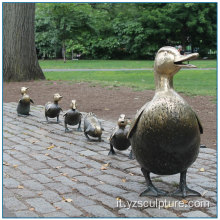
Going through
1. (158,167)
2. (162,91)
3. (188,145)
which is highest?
(162,91)

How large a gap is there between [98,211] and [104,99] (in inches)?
305

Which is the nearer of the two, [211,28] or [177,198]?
[177,198]

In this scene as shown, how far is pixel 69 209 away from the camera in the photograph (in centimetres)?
406

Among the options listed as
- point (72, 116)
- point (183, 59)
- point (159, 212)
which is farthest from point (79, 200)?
point (72, 116)

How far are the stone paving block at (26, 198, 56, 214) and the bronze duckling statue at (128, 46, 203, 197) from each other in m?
1.10

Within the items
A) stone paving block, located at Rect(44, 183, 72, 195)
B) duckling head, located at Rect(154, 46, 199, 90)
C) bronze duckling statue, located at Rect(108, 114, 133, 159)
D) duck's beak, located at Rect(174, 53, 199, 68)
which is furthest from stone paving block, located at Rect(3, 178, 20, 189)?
duck's beak, located at Rect(174, 53, 199, 68)

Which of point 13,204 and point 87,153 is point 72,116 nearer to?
point 87,153

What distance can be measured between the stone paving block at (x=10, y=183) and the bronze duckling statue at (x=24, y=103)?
428 centimetres

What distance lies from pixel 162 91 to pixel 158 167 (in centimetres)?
81

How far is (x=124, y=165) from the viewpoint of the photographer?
556 cm

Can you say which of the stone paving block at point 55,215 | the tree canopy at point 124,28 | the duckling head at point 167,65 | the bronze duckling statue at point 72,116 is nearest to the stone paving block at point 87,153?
the bronze duckling statue at point 72,116

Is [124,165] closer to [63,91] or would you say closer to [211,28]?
[63,91]

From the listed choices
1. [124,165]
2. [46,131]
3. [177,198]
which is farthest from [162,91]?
[46,131]

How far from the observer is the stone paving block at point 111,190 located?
4477 mm
